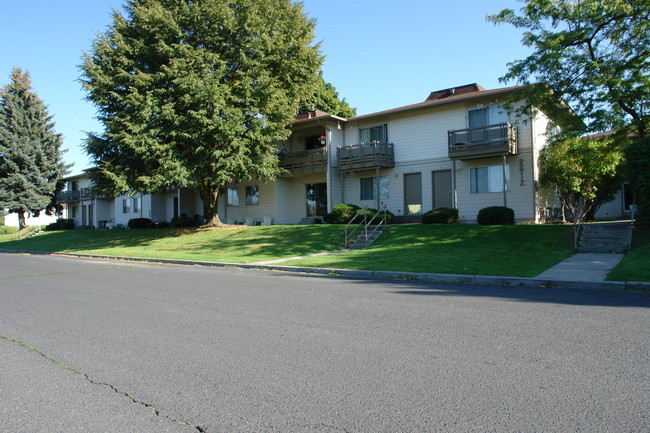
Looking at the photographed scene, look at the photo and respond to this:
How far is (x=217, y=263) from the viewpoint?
15.7 meters

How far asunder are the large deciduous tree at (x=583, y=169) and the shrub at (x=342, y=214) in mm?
9366

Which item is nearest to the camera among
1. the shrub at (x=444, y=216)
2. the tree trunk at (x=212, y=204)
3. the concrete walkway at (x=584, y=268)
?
the concrete walkway at (x=584, y=268)

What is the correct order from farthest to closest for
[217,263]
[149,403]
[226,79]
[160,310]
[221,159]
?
[226,79] → [221,159] → [217,263] → [160,310] → [149,403]

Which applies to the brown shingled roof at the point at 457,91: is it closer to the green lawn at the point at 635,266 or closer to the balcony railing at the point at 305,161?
the balcony railing at the point at 305,161

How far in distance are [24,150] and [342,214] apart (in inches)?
1447

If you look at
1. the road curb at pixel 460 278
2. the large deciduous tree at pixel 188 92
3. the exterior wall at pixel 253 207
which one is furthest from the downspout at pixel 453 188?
the road curb at pixel 460 278

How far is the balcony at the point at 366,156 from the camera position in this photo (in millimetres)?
24891

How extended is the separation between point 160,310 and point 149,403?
13.1ft

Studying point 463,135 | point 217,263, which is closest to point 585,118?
point 463,135

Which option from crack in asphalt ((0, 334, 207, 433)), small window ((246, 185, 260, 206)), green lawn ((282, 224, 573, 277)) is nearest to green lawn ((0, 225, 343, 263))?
green lawn ((282, 224, 573, 277))

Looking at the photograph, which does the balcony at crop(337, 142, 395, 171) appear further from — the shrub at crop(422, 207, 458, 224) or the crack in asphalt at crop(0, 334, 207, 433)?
the crack in asphalt at crop(0, 334, 207, 433)

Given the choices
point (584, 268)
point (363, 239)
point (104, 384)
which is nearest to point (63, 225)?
point (363, 239)

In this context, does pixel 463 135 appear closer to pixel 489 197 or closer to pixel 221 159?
pixel 489 197

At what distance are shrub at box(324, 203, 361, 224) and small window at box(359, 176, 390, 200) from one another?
6.58 ft
